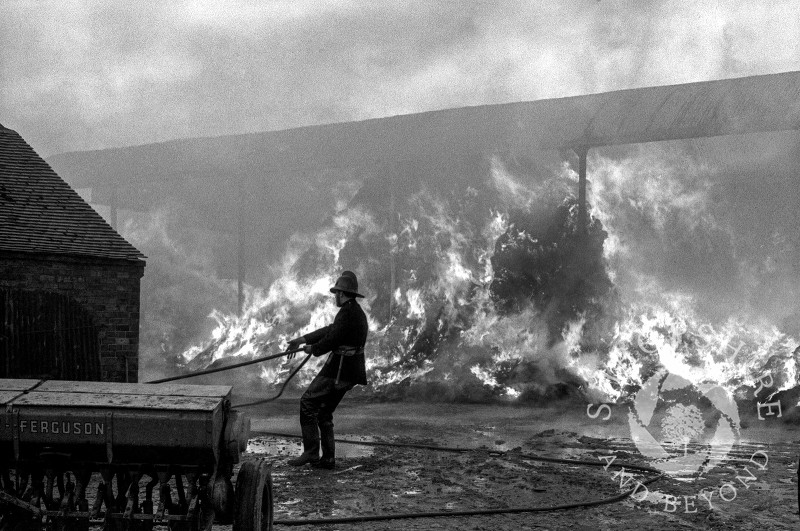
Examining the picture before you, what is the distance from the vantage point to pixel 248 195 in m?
25.5

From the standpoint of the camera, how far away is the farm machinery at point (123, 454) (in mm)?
4949

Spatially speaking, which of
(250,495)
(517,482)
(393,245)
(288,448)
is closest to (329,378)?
(288,448)

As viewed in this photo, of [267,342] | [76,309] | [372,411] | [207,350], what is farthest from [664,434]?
[207,350]

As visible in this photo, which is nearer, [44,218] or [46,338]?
[46,338]

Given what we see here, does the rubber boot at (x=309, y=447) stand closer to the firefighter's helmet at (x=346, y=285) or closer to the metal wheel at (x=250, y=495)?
the firefighter's helmet at (x=346, y=285)

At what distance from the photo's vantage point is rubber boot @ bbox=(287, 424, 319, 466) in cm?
891

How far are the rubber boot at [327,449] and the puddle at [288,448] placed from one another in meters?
0.92

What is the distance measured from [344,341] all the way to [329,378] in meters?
0.45

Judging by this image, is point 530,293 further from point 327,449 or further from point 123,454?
point 123,454

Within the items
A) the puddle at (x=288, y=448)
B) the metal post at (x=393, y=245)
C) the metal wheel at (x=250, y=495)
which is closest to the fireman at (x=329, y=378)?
the puddle at (x=288, y=448)

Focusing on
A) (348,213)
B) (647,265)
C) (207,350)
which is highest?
(348,213)

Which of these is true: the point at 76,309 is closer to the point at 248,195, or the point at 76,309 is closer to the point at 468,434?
the point at 468,434

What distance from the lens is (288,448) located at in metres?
10.5

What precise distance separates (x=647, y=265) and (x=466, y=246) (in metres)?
4.38
